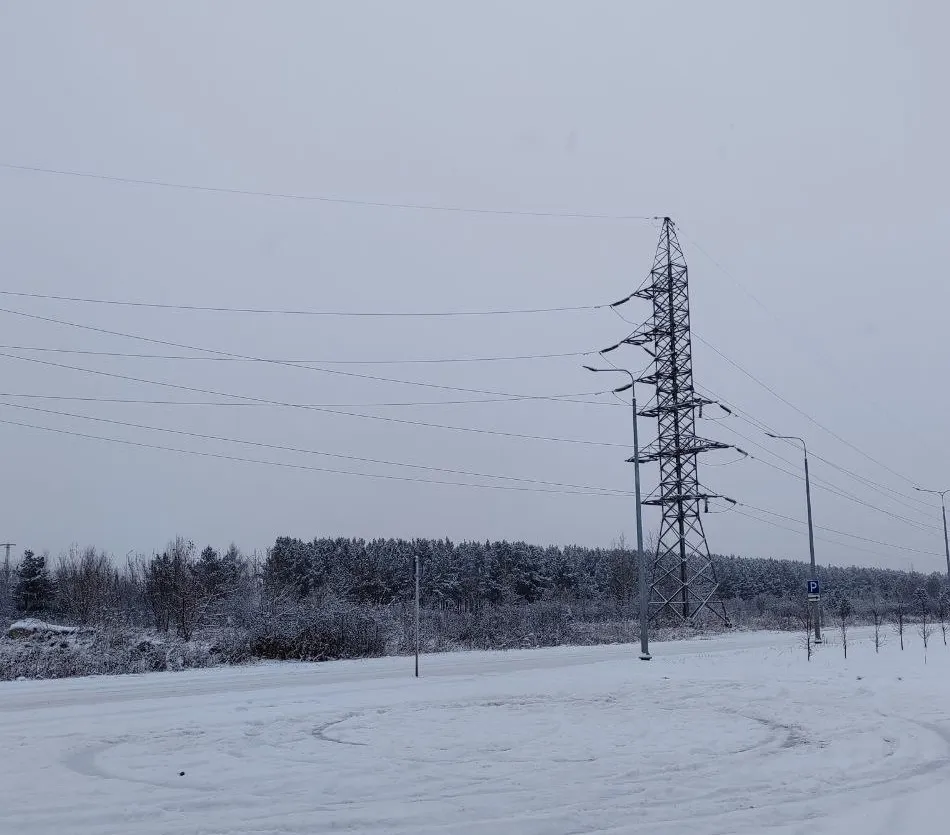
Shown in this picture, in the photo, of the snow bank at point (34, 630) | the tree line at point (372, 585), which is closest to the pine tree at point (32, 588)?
the tree line at point (372, 585)

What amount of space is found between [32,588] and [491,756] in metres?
58.7

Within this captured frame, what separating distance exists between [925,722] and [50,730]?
14323mm

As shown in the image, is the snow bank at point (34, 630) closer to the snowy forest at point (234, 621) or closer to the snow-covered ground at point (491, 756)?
the snowy forest at point (234, 621)

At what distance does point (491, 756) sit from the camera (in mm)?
11578

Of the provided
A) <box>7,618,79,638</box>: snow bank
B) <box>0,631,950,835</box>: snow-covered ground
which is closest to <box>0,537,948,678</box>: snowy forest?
<box>7,618,79,638</box>: snow bank

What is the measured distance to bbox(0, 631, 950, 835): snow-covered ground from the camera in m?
8.30

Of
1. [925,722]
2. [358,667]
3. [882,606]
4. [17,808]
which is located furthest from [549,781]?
[882,606]

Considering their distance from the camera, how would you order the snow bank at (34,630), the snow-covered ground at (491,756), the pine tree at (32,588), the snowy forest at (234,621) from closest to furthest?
the snow-covered ground at (491,756) < the snowy forest at (234,621) < the snow bank at (34,630) < the pine tree at (32,588)

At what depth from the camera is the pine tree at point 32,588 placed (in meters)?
60.4

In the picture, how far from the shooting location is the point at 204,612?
38031 millimetres

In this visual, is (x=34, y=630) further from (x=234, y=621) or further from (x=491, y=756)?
(x=491, y=756)

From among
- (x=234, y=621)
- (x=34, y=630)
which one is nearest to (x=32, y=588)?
(x=34, y=630)

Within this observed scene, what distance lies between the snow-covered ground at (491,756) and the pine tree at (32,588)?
4330cm

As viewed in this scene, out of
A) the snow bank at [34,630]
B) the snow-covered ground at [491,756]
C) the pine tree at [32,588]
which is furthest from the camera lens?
the pine tree at [32,588]
